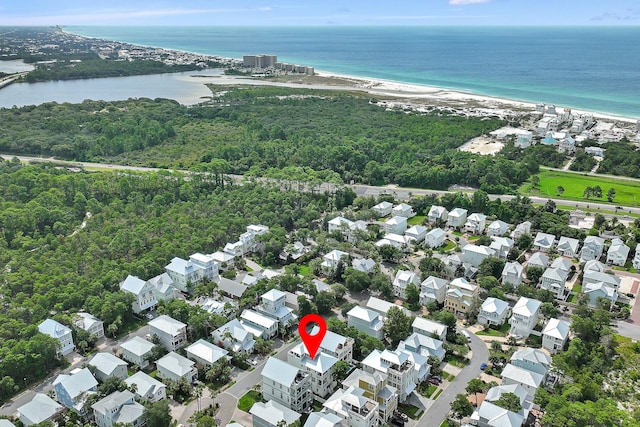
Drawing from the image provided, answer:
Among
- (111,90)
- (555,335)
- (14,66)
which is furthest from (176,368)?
(14,66)

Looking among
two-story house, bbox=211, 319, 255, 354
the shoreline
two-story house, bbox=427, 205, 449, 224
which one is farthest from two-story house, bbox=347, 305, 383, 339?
the shoreline

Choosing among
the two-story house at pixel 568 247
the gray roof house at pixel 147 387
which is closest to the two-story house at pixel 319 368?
the gray roof house at pixel 147 387

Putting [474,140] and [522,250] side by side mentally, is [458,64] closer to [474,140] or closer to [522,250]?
[474,140]

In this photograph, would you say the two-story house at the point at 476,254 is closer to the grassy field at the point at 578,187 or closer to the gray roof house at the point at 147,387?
the grassy field at the point at 578,187

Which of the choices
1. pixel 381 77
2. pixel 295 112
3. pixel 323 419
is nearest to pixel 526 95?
pixel 381 77

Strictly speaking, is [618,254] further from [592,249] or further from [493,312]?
[493,312]
